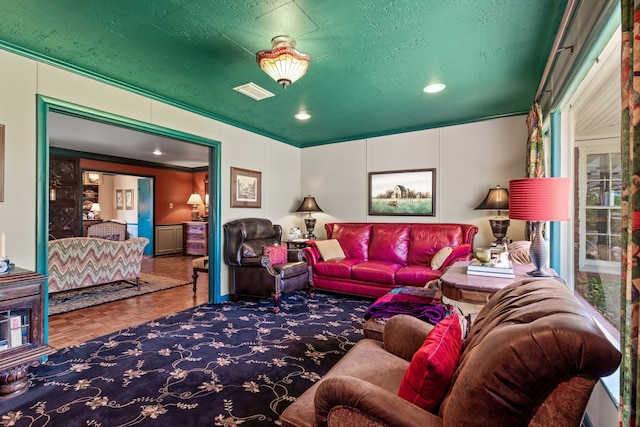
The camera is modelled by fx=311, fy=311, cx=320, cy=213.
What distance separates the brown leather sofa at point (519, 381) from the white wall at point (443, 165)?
3.62m

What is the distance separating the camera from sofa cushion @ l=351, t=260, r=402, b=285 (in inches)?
160

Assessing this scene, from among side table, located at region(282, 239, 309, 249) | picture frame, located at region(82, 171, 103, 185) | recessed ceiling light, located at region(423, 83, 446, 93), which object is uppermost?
recessed ceiling light, located at region(423, 83, 446, 93)

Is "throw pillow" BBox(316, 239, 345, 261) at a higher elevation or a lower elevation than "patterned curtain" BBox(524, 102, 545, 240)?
lower

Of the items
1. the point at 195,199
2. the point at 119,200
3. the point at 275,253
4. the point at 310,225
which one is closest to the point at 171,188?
the point at 195,199

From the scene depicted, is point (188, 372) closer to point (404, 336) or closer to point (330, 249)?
point (404, 336)

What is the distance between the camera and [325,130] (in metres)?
5.01

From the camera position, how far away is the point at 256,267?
4.03m

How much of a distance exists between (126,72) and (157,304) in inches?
111

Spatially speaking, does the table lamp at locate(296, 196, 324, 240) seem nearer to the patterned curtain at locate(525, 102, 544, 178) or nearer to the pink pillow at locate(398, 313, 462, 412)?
the patterned curtain at locate(525, 102, 544, 178)

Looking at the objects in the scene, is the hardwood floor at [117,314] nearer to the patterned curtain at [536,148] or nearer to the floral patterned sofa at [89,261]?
the floral patterned sofa at [89,261]

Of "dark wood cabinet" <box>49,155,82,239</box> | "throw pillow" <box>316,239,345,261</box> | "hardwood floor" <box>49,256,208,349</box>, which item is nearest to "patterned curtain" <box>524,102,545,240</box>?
"throw pillow" <box>316,239,345,261</box>

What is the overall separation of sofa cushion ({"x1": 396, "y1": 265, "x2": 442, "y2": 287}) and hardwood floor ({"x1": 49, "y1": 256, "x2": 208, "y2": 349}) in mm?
2663

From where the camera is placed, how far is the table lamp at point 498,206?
3.97 m

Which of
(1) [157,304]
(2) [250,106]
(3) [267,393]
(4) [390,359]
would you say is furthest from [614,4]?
(1) [157,304]
